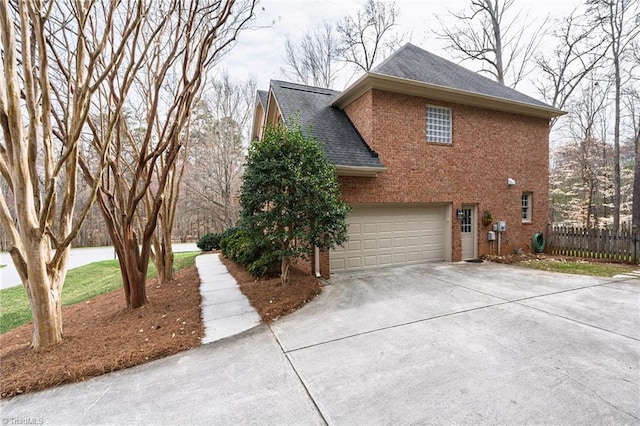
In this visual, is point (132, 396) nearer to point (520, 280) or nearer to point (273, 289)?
point (273, 289)

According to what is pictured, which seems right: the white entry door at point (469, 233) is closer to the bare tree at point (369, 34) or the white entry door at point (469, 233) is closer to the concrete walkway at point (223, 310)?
the concrete walkway at point (223, 310)

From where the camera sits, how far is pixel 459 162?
8867mm

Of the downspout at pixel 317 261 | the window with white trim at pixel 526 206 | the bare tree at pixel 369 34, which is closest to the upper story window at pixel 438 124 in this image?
the window with white trim at pixel 526 206

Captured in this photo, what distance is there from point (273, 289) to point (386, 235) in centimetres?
389

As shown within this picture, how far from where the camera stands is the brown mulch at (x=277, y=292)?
4746 millimetres

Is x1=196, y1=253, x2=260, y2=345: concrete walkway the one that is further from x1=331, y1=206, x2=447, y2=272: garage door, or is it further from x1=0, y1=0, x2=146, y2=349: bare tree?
x1=331, y1=206, x2=447, y2=272: garage door

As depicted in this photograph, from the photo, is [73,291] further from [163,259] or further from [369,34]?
[369,34]

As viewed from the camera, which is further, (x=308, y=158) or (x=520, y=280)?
(x=520, y=280)

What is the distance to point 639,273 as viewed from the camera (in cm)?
690

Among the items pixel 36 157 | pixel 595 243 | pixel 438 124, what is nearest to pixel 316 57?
pixel 438 124

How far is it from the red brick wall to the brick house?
3 cm

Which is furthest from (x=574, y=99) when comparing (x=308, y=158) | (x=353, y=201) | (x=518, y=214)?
(x=308, y=158)

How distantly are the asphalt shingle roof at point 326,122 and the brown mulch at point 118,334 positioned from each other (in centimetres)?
336

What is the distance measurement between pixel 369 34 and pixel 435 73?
1066 centimetres
